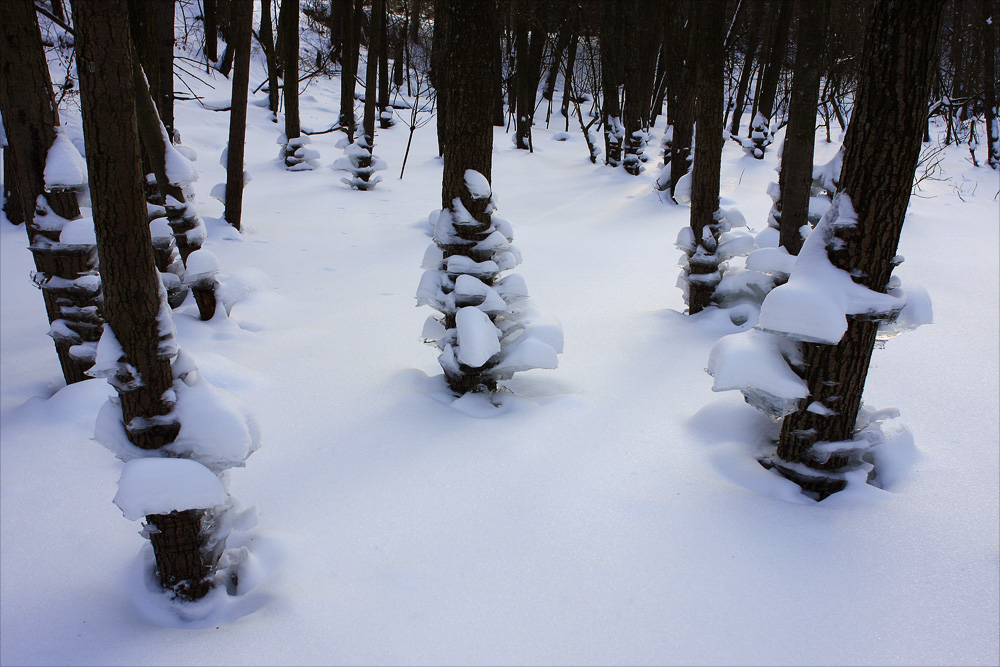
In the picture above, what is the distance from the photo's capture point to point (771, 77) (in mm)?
13680

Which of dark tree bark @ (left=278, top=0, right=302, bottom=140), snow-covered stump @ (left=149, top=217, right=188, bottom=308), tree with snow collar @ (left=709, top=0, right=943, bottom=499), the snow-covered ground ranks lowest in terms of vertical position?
the snow-covered ground

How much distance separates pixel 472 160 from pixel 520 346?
3.55 ft

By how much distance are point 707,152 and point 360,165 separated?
25.2 ft

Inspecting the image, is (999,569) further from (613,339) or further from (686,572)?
(613,339)

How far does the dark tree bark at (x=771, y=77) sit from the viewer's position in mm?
10844

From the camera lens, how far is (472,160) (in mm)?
3414

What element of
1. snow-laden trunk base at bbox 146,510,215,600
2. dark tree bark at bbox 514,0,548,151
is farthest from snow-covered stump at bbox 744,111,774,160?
snow-laden trunk base at bbox 146,510,215,600

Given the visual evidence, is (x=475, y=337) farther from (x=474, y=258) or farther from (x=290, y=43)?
(x=290, y=43)

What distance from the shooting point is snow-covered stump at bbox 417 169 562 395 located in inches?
132

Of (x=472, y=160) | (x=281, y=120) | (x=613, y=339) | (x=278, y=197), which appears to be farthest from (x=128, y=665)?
(x=281, y=120)

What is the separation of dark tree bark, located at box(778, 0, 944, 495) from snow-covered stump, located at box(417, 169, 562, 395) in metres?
1.35

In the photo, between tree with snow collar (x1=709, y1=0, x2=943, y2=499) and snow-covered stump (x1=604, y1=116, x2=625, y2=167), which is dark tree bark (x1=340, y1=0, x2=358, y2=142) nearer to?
snow-covered stump (x1=604, y1=116, x2=625, y2=167)

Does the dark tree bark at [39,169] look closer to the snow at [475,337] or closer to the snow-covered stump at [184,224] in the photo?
the snow-covered stump at [184,224]

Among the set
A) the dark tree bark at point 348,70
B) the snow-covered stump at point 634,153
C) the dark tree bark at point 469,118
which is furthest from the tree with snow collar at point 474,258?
the snow-covered stump at point 634,153
